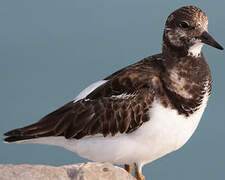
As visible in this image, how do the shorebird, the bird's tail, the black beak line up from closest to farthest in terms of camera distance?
the black beak < the shorebird < the bird's tail

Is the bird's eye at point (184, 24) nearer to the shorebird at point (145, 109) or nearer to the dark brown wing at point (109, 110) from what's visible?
the shorebird at point (145, 109)

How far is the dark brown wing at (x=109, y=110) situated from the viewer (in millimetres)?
6980

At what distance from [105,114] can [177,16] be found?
1.52 meters

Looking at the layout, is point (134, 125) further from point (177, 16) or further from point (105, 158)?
point (177, 16)

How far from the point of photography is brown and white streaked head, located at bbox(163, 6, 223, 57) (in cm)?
685

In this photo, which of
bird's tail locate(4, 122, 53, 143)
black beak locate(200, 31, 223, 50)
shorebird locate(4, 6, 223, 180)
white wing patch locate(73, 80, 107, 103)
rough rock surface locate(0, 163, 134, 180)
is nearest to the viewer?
rough rock surface locate(0, 163, 134, 180)

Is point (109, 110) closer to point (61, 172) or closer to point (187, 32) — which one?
point (61, 172)

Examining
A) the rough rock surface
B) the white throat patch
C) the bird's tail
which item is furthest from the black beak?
the bird's tail

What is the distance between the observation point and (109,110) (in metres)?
7.12

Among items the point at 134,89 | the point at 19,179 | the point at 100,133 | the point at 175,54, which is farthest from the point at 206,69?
the point at 19,179

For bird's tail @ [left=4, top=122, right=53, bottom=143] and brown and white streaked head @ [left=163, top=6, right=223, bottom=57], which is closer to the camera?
brown and white streaked head @ [left=163, top=6, right=223, bottom=57]

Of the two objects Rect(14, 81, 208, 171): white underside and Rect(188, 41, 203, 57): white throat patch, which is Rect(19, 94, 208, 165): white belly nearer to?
Rect(14, 81, 208, 171): white underside

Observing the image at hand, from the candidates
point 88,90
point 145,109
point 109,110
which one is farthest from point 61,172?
point 88,90

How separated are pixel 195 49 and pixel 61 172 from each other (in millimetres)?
2278
